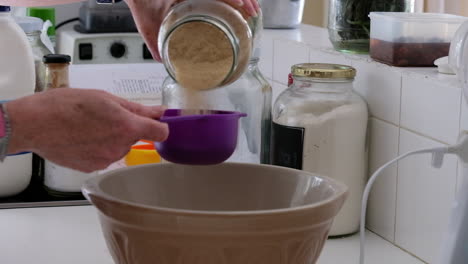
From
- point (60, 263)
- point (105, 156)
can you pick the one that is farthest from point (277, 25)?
point (105, 156)

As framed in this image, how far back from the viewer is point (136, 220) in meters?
0.83

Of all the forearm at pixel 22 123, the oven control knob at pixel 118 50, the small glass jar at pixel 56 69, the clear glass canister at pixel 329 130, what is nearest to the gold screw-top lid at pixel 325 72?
the clear glass canister at pixel 329 130

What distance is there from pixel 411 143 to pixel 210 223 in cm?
48

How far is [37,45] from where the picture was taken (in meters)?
1.66

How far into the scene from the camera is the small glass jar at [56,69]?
4.59ft

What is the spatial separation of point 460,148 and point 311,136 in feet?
1.14

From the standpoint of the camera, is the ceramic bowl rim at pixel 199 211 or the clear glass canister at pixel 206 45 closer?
the ceramic bowl rim at pixel 199 211

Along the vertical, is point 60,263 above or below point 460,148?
below

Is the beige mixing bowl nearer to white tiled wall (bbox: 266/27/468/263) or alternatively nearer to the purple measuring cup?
the purple measuring cup

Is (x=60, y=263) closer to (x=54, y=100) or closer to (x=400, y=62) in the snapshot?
(x=54, y=100)

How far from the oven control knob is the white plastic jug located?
1129mm

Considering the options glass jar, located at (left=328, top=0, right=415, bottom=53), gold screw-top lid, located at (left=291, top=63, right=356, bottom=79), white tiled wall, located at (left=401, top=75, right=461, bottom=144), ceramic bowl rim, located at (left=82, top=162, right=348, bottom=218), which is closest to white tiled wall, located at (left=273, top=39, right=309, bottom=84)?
glass jar, located at (left=328, top=0, right=415, bottom=53)

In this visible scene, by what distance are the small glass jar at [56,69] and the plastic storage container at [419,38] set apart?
1.70 ft

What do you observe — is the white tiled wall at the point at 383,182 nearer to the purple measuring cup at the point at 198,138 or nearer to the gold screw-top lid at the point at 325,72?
the gold screw-top lid at the point at 325,72
